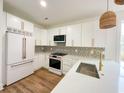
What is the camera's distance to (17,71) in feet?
9.43

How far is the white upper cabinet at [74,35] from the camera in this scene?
3.37m

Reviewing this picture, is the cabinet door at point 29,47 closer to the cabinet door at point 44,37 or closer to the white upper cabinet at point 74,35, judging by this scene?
the cabinet door at point 44,37

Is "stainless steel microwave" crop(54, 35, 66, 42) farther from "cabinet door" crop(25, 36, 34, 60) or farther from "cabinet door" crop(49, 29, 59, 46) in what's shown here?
"cabinet door" crop(25, 36, 34, 60)

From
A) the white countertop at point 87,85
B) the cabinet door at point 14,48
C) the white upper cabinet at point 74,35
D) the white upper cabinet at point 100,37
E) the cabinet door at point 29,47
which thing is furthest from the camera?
the white upper cabinet at point 74,35

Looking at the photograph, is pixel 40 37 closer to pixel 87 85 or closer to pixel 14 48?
pixel 14 48

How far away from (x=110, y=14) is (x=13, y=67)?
2.97 m

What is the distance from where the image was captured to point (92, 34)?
3057 mm

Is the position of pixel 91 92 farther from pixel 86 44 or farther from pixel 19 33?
pixel 19 33

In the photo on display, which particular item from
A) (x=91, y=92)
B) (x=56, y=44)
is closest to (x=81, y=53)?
(x=56, y=44)

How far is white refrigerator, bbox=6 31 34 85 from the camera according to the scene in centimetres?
256

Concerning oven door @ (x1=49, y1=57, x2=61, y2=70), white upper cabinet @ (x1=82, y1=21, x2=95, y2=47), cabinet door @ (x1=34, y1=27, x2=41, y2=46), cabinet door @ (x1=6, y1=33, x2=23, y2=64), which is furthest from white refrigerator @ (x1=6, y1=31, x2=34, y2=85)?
white upper cabinet @ (x1=82, y1=21, x2=95, y2=47)

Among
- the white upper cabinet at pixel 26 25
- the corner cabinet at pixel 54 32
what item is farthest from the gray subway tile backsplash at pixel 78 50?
the white upper cabinet at pixel 26 25

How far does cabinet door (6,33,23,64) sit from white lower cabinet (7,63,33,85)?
0.78 ft

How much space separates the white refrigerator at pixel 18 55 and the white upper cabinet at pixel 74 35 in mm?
1605
